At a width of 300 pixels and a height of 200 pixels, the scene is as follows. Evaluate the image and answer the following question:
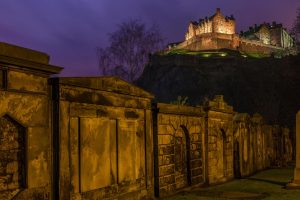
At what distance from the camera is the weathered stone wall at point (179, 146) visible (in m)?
12.7

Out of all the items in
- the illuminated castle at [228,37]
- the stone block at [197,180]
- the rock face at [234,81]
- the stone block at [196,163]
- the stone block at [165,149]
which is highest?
the illuminated castle at [228,37]

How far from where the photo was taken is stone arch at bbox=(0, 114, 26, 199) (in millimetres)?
6914

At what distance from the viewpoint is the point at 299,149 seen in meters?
15.6

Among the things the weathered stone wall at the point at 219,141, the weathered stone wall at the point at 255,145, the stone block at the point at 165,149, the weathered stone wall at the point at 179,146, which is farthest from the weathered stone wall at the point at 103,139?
the weathered stone wall at the point at 255,145

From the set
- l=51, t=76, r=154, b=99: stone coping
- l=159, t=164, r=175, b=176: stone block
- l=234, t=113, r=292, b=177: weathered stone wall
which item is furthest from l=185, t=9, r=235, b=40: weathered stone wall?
l=51, t=76, r=154, b=99: stone coping

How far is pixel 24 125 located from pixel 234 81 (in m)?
69.5

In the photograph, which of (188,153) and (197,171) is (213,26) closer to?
(197,171)

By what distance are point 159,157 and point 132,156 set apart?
161cm

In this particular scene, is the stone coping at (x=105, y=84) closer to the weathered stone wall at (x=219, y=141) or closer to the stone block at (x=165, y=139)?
the stone block at (x=165, y=139)

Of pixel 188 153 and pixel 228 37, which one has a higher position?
pixel 228 37

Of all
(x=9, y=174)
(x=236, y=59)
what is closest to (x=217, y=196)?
(x=9, y=174)

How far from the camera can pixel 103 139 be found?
971 centimetres

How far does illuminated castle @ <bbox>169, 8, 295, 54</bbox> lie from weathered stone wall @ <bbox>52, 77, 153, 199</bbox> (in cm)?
8776

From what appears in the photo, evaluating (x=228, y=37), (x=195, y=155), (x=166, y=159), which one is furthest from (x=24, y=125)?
(x=228, y=37)
